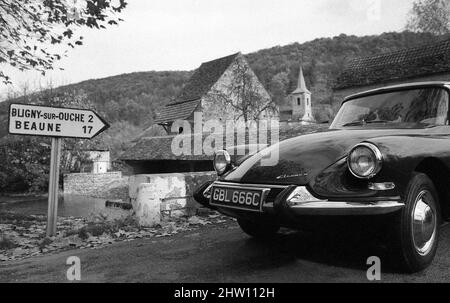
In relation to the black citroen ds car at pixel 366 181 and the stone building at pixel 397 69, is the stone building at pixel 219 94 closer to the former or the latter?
the stone building at pixel 397 69

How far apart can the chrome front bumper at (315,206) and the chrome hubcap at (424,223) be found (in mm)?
276

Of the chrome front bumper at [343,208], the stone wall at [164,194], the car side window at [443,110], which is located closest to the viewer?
the chrome front bumper at [343,208]

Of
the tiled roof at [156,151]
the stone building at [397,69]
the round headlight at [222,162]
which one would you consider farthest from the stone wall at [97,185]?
the round headlight at [222,162]

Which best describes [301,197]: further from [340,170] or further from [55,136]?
[55,136]

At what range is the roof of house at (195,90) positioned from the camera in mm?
33312

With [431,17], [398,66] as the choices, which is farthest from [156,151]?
[431,17]

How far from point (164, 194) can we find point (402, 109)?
3.85 m

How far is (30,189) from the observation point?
78.5 ft

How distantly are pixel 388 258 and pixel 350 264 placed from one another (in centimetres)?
30

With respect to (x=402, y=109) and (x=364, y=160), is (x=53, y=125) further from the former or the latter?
(x=402, y=109)

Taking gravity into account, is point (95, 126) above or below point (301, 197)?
above

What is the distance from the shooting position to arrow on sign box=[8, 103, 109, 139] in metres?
5.27
